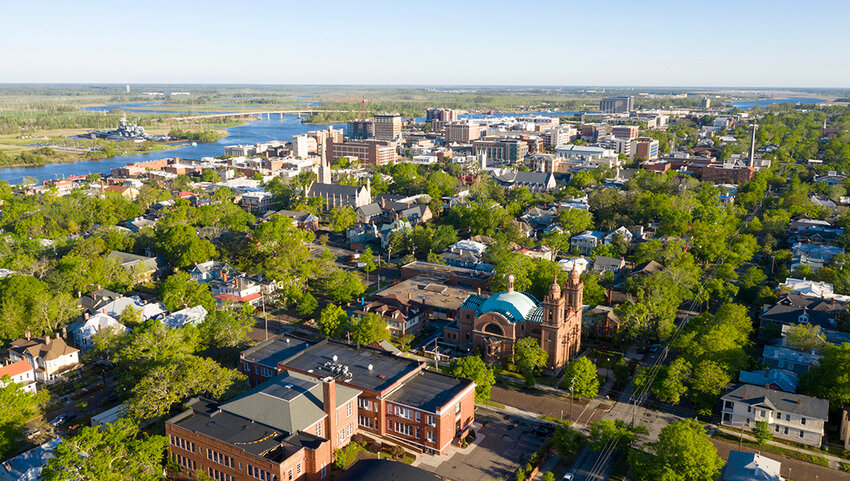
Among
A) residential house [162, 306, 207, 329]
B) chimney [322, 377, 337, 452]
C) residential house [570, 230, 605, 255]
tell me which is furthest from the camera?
residential house [570, 230, 605, 255]

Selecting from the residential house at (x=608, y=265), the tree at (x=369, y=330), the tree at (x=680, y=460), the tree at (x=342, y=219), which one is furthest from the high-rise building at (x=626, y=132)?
the tree at (x=680, y=460)

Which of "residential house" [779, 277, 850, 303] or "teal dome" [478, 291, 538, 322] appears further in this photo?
"residential house" [779, 277, 850, 303]

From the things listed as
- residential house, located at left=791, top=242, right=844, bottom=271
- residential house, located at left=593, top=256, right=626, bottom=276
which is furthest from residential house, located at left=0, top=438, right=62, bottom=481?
residential house, located at left=791, top=242, right=844, bottom=271

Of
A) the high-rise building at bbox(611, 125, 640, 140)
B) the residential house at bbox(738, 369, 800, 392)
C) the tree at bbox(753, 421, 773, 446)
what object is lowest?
the tree at bbox(753, 421, 773, 446)

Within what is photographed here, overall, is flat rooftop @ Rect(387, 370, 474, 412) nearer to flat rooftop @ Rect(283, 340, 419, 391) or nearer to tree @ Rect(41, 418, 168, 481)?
flat rooftop @ Rect(283, 340, 419, 391)

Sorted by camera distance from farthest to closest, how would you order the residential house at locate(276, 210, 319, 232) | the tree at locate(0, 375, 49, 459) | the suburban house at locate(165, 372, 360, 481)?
the residential house at locate(276, 210, 319, 232)
the tree at locate(0, 375, 49, 459)
the suburban house at locate(165, 372, 360, 481)

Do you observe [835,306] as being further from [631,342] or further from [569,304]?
[569,304]

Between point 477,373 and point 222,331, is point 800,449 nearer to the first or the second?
point 477,373
